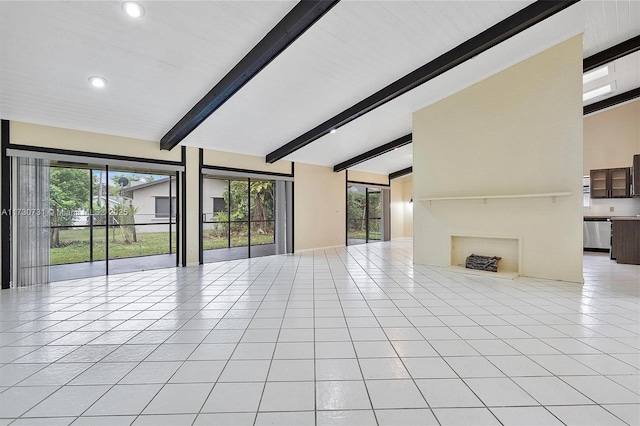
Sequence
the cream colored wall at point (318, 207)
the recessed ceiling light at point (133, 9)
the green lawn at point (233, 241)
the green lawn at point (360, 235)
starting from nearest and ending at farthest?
the recessed ceiling light at point (133, 9), the cream colored wall at point (318, 207), the green lawn at point (233, 241), the green lawn at point (360, 235)

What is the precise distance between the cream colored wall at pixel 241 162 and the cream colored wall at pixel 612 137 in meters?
8.85

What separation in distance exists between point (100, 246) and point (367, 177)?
900cm

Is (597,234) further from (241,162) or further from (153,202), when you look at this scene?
(153,202)

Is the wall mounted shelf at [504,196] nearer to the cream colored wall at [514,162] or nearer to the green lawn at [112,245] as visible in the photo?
the cream colored wall at [514,162]

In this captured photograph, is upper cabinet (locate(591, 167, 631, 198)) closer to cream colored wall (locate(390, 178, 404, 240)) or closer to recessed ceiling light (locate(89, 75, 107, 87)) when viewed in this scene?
cream colored wall (locate(390, 178, 404, 240))

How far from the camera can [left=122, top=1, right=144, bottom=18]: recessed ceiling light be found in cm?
292

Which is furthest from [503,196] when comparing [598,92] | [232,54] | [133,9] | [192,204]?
[192,204]

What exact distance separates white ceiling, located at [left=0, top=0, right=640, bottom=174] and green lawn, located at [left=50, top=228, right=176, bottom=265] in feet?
9.30

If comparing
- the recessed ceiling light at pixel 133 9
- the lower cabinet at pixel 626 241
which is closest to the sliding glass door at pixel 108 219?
the recessed ceiling light at pixel 133 9

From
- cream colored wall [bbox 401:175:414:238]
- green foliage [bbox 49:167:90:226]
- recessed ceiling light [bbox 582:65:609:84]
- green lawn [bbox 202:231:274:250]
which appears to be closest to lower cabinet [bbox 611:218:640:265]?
recessed ceiling light [bbox 582:65:609:84]

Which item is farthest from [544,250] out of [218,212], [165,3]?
[218,212]

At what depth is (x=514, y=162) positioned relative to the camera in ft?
17.5

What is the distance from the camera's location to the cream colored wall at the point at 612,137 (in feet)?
24.5

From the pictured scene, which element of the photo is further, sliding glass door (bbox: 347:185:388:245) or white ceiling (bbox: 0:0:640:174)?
sliding glass door (bbox: 347:185:388:245)
